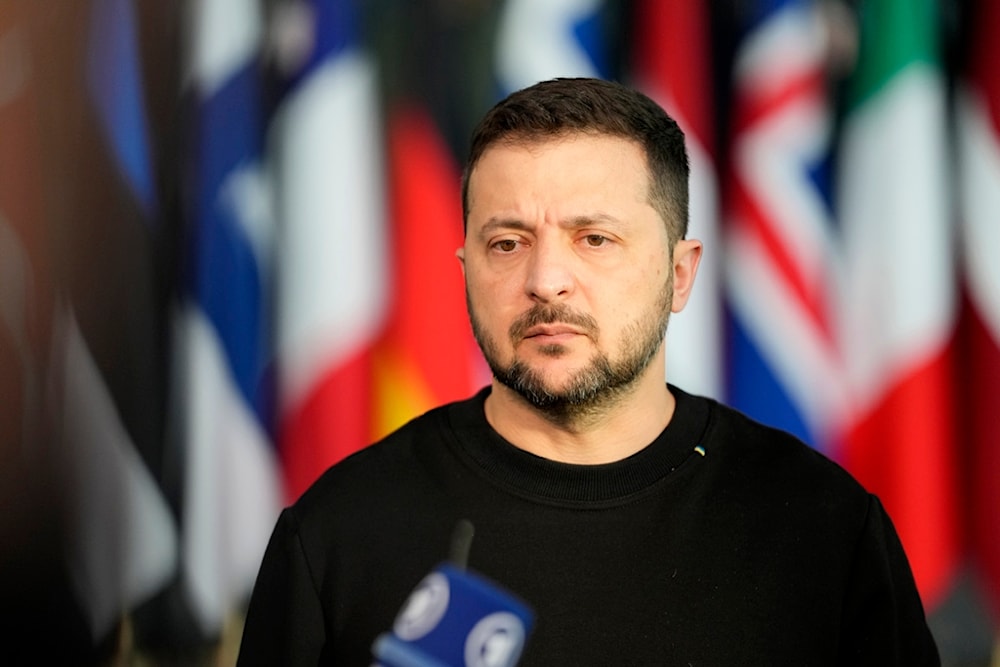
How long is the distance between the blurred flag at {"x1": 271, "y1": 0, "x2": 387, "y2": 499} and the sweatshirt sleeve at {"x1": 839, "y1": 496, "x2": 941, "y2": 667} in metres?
0.89

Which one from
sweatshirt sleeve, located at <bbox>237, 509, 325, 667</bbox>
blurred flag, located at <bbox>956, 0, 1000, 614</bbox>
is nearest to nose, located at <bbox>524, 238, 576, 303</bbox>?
A: sweatshirt sleeve, located at <bbox>237, 509, 325, 667</bbox>

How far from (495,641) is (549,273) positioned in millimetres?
453

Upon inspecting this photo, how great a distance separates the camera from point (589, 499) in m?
1.23

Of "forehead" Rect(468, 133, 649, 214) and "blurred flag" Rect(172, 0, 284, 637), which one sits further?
"blurred flag" Rect(172, 0, 284, 637)

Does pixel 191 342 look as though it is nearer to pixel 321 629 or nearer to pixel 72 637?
pixel 72 637

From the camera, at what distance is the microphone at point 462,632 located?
83cm

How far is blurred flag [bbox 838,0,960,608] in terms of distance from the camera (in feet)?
5.95

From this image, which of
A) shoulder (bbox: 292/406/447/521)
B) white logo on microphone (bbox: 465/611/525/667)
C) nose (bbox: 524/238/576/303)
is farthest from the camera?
shoulder (bbox: 292/406/447/521)

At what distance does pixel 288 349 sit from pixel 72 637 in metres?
0.56

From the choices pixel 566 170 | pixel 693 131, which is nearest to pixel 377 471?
→ pixel 566 170

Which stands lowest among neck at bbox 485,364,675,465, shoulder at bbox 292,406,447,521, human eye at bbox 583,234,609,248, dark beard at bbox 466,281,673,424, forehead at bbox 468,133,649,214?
shoulder at bbox 292,406,447,521

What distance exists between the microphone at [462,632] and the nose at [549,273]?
15.9 inches

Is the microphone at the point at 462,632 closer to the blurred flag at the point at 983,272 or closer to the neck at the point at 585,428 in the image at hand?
the neck at the point at 585,428

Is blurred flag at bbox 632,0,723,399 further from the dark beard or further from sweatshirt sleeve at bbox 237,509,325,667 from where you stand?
sweatshirt sleeve at bbox 237,509,325,667
